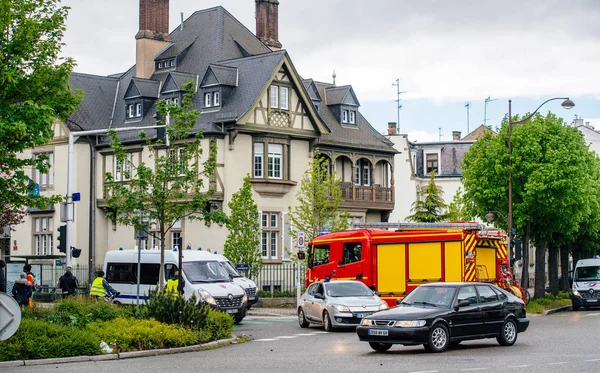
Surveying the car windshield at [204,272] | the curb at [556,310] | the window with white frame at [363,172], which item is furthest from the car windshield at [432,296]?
the window with white frame at [363,172]

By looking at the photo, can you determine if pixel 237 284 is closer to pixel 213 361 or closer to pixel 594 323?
pixel 594 323

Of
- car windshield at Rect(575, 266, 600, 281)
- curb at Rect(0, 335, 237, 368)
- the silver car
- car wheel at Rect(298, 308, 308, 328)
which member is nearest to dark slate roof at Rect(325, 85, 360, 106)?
car windshield at Rect(575, 266, 600, 281)

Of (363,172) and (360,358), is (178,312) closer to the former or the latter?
(360,358)

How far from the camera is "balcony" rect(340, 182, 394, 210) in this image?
5275cm

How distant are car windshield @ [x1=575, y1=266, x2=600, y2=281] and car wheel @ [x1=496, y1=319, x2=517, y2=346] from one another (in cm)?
2234

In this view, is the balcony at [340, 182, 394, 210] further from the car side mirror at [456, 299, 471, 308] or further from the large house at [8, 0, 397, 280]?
the car side mirror at [456, 299, 471, 308]

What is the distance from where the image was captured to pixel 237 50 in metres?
53.2

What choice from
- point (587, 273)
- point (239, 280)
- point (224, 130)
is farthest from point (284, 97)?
point (239, 280)

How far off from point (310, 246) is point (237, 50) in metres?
18.7

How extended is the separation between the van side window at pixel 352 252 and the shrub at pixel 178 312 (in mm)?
11368

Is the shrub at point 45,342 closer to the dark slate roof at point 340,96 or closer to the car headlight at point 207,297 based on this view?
the car headlight at point 207,297

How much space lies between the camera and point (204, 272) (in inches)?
1280

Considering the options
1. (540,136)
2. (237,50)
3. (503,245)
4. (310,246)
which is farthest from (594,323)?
(237,50)

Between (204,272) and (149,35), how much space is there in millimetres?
24141
